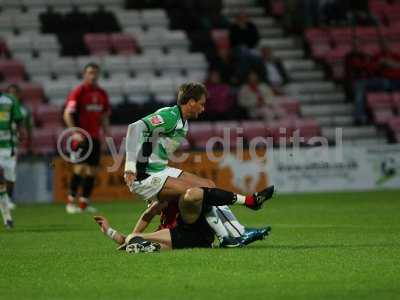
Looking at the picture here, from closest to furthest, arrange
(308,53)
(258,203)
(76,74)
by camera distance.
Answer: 1. (258,203)
2. (76,74)
3. (308,53)

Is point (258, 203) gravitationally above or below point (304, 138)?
above

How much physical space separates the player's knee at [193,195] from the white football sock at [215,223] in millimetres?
246

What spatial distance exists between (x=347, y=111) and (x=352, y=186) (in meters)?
2.85

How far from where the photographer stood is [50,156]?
2094 centimetres

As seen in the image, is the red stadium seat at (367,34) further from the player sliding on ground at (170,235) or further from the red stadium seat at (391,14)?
the player sliding on ground at (170,235)

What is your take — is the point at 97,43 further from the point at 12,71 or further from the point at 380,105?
the point at 380,105

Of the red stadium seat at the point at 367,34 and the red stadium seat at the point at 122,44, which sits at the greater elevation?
the red stadium seat at the point at 122,44

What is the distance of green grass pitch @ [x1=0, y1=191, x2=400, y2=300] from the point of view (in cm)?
790

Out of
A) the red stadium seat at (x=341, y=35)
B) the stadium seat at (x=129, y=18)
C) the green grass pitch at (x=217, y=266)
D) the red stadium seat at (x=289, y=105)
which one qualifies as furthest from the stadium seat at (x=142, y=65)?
the green grass pitch at (x=217, y=266)

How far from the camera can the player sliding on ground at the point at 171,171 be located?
1030 centimetres

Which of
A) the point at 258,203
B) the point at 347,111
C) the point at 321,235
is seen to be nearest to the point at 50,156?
the point at 347,111

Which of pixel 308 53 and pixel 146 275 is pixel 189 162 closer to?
pixel 308 53

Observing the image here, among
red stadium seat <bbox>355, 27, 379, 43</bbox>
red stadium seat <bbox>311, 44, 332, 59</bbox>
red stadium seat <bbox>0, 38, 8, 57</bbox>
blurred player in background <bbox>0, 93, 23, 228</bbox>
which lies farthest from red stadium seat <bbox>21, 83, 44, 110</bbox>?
red stadium seat <bbox>355, 27, 379, 43</bbox>

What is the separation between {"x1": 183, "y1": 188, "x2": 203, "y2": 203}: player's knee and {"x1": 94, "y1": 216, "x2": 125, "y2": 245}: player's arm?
816mm
